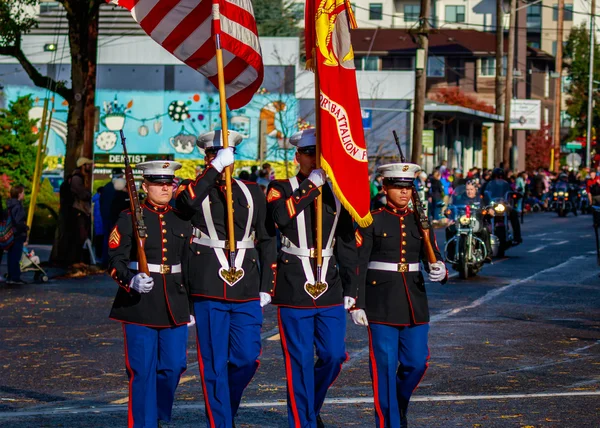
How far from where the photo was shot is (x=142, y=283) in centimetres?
806

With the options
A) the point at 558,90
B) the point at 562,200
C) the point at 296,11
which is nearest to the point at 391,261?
the point at 562,200

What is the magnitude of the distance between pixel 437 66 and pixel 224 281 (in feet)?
244

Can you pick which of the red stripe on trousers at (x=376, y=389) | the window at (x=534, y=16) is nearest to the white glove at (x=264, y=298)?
the red stripe on trousers at (x=376, y=389)

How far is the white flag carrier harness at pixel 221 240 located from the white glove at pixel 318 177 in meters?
0.46

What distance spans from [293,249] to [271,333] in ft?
19.3

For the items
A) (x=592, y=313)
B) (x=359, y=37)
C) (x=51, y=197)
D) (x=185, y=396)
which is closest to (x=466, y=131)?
(x=359, y=37)

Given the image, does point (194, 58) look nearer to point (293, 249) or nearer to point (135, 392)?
point (293, 249)

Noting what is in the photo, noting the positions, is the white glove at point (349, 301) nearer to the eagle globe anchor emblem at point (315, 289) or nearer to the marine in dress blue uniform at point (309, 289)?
the marine in dress blue uniform at point (309, 289)

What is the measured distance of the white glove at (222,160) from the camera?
27.7ft

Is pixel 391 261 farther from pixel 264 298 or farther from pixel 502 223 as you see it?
pixel 502 223

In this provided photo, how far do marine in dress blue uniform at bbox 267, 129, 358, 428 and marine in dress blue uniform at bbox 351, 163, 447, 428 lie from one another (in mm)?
144

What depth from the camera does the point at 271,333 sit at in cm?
1451

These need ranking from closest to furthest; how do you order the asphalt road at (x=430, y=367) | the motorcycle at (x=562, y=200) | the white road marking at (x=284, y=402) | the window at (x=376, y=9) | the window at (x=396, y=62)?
1. the asphalt road at (x=430, y=367)
2. the white road marking at (x=284, y=402)
3. the motorcycle at (x=562, y=200)
4. the window at (x=396, y=62)
5. the window at (x=376, y=9)

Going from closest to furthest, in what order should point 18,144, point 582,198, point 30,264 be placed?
point 30,264, point 18,144, point 582,198
